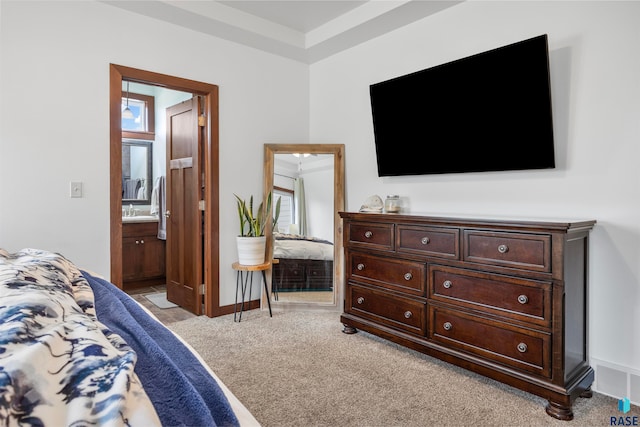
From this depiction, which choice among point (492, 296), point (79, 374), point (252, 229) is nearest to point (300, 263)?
point (252, 229)

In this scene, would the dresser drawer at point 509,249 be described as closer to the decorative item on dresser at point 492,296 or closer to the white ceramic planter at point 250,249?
the decorative item on dresser at point 492,296

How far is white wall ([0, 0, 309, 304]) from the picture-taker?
2568 mm

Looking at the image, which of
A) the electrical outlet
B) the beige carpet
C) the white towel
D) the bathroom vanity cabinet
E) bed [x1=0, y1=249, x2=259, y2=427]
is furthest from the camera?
the white towel

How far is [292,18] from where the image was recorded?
3496mm

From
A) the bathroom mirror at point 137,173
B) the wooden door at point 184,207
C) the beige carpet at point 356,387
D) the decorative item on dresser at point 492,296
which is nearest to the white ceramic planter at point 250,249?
the wooden door at point 184,207

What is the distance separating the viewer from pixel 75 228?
2818mm

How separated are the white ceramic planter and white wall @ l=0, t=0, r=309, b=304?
2.53ft

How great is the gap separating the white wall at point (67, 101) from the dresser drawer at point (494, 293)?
2223 millimetres

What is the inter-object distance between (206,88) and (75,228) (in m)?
1.57

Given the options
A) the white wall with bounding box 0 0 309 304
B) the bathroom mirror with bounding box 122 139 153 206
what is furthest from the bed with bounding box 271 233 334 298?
the bathroom mirror with bounding box 122 139 153 206

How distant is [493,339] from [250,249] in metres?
2.06

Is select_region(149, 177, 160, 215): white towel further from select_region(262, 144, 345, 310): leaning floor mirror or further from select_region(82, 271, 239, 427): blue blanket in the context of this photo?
select_region(82, 271, 239, 427): blue blanket

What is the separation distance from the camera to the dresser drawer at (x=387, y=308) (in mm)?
A: 2606

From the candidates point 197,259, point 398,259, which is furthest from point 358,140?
point 197,259
